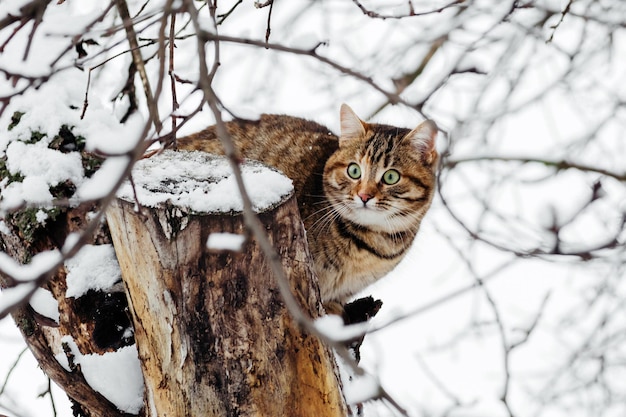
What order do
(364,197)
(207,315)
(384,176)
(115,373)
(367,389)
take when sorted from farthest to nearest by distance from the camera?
(384,176)
(364,197)
(115,373)
(207,315)
(367,389)

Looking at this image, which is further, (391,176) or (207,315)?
(391,176)

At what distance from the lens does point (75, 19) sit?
2105 millimetres

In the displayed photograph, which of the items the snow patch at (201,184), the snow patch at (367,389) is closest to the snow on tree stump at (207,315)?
the snow patch at (201,184)

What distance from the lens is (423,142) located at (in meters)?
3.21

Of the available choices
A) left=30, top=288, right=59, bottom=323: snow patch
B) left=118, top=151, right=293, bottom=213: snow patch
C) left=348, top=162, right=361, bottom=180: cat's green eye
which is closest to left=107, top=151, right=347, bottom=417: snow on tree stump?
left=118, top=151, right=293, bottom=213: snow patch

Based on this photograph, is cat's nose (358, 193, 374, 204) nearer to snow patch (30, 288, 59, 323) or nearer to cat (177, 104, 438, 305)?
cat (177, 104, 438, 305)

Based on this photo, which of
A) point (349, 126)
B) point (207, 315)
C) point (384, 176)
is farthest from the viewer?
point (349, 126)

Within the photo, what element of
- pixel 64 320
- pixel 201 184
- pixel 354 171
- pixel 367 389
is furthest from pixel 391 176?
pixel 367 389

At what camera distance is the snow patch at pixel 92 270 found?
196 cm

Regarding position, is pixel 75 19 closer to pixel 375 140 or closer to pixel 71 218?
pixel 71 218

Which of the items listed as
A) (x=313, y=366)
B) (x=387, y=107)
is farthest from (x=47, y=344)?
(x=387, y=107)

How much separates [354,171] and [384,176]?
0.14 meters

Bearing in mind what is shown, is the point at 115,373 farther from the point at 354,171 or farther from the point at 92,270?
the point at 354,171

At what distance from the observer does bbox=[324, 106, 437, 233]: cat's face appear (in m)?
3.12
